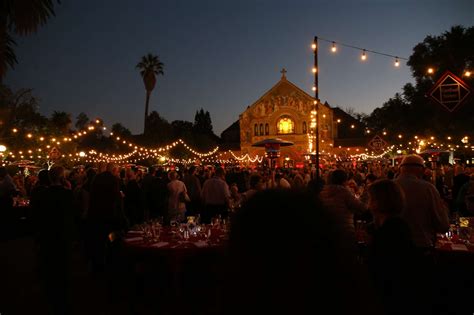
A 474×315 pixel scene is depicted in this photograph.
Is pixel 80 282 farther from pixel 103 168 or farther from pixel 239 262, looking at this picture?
pixel 239 262

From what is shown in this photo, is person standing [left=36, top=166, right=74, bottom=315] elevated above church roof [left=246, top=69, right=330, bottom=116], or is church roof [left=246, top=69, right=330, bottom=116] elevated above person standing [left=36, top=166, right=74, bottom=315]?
church roof [left=246, top=69, right=330, bottom=116]

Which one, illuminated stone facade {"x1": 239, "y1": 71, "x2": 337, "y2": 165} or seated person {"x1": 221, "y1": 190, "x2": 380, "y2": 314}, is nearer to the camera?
seated person {"x1": 221, "y1": 190, "x2": 380, "y2": 314}

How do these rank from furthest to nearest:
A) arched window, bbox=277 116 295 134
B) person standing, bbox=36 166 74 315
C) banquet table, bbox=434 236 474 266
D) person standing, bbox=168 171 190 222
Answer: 1. arched window, bbox=277 116 295 134
2. person standing, bbox=168 171 190 222
3. banquet table, bbox=434 236 474 266
4. person standing, bbox=36 166 74 315

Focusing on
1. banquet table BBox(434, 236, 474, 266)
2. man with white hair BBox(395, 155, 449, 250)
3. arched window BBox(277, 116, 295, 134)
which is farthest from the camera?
arched window BBox(277, 116, 295, 134)

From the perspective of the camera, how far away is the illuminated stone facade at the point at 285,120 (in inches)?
2114

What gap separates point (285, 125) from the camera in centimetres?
5509

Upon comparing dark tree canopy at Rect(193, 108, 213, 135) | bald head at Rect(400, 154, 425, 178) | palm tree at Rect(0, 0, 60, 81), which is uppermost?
dark tree canopy at Rect(193, 108, 213, 135)

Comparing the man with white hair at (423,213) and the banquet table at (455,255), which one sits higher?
the man with white hair at (423,213)

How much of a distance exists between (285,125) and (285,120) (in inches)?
26.3

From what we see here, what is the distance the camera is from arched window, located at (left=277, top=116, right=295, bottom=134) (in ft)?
179

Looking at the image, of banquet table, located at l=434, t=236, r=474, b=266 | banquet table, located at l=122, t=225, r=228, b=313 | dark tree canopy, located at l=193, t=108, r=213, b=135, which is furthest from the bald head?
dark tree canopy, located at l=193, t=108, r=213, b=135

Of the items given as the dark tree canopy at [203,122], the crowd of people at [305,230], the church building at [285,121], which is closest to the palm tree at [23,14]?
the crowd of people at [305,230]

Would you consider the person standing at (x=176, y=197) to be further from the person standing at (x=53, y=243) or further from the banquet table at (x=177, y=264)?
the person standing at (x=53, y=243)

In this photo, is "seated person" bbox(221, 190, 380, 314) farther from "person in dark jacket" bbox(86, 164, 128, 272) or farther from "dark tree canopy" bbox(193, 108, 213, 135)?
"dark tree canopy" bbox(193, 108, 213, 135)
